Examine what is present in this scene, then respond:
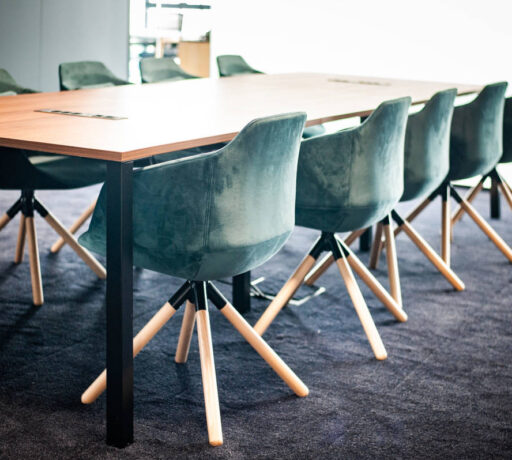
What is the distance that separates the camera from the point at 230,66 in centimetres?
569

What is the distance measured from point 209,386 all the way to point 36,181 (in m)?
1.43

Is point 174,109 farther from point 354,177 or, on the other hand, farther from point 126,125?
point 354,177

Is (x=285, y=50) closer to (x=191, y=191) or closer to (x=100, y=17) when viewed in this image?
(x=100, y=17)

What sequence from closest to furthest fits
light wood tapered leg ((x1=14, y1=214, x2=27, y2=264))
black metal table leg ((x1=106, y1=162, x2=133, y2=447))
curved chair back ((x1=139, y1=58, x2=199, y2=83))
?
1. black metal table leg ((x1=106, y1=162, x2=133, y2=447))
2. light wood tapered leg ((x1=14, y1=214, x2=27, y2=264))
3. curved chair back ((x1=139, y1=58, x2=199, y2=83))

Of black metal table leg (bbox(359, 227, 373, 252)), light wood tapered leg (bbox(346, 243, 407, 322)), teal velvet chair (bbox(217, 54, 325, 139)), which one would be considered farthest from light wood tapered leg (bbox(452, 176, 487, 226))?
teal velvet chair (bbox(217, 54, 325, 139))

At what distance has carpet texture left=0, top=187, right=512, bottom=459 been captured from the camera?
7.54 feet

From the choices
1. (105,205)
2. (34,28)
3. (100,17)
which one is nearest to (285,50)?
(100,17)

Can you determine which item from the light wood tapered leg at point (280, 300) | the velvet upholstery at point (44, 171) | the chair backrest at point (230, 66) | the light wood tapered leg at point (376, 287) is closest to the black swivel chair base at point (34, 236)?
the velvet upholstery at point (44, 171)

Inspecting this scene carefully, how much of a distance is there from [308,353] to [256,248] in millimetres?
756

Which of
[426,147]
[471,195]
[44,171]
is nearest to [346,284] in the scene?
[426,147]

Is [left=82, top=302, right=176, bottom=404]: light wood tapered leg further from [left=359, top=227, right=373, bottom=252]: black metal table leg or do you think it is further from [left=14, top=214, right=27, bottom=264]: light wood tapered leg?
[left=359, top=227, right=373, bottom=252]: black metal table leg

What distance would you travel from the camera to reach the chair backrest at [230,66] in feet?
18.3

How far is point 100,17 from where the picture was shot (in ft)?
22.8

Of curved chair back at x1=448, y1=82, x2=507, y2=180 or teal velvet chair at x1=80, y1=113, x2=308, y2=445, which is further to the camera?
curved chair back at x1=448, y1=82, x2=507, y2=180
